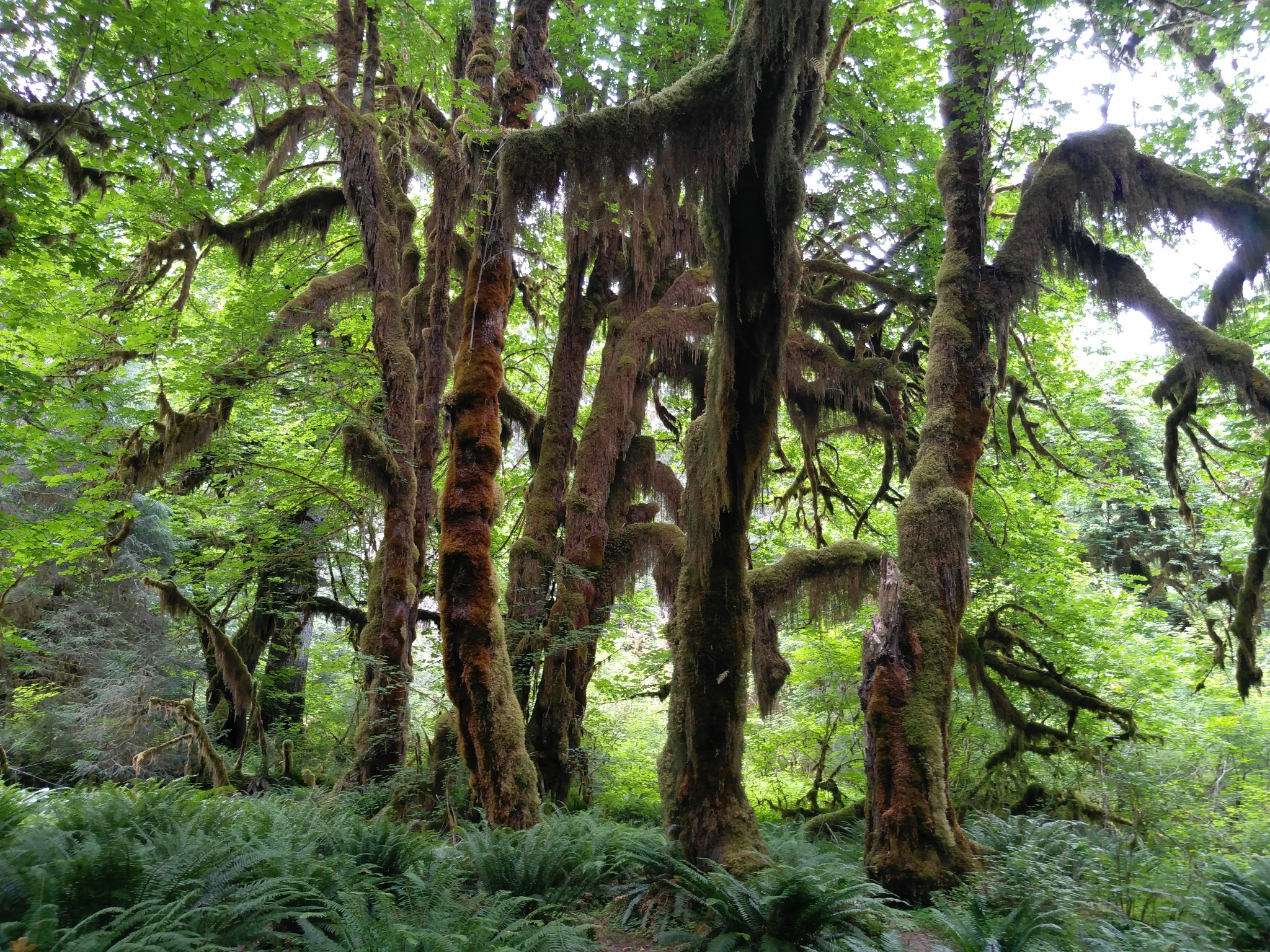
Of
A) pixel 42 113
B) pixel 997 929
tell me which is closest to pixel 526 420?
pixel 42 113

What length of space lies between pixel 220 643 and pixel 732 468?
748 centimetres

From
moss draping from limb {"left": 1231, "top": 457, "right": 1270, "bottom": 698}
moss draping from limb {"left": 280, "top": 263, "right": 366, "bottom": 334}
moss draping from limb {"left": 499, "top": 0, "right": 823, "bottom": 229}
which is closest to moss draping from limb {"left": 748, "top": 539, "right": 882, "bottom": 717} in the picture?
moss draping from limb {"left": 1231, "top": 457, "right": 1270, "bottom": 698}

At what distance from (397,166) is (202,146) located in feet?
12.1

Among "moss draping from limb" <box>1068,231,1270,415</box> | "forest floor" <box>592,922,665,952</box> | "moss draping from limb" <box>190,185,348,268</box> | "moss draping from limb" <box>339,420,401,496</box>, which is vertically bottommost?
"forest floor" <box>592,922,665,952</box>

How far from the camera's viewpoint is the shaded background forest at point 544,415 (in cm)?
662

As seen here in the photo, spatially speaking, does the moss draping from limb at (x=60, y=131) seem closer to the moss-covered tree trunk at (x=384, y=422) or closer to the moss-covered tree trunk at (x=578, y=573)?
the moss-covered tree trunk at (x=384, y=422)

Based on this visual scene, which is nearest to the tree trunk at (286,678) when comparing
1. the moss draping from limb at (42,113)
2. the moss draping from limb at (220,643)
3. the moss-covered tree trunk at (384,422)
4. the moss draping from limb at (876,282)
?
the moss draping from limb at (220,643)

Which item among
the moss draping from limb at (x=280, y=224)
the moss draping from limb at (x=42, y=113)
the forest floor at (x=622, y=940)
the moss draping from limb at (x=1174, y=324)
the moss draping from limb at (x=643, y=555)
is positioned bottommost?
the forest floor at (x=622, y=940)

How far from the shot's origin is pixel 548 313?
45.9ft

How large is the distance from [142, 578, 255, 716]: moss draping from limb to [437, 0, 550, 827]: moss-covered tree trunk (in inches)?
187

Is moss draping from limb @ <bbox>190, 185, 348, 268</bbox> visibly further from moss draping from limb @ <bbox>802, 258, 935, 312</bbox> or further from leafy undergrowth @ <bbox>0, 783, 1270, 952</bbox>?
leafy undergrowth @ <bbox>0, 783, 1270, 952</bbox>

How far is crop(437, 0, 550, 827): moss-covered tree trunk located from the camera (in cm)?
603

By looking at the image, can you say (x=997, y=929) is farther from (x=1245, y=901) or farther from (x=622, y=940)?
(x=622, y=940)

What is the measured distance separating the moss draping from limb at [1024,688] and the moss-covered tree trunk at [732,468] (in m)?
5.01
